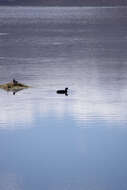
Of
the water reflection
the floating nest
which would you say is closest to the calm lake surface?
the water reflection

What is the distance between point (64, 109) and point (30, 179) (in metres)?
Answer: 7.54

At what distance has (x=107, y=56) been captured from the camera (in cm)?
4500

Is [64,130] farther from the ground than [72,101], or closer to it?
closer to it

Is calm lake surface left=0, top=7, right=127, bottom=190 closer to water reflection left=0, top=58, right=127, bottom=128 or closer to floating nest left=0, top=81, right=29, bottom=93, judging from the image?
water reflection left=0, top=58, right=127, bottom=128

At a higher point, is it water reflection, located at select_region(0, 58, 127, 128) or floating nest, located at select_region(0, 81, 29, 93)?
floating nest, located at select_region(0, 81, 29, 93)

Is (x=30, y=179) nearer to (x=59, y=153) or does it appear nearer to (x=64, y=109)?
(x=59, y=153)

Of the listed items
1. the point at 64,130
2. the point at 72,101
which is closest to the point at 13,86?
the point at 72,101

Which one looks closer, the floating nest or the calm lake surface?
the calm lake surface

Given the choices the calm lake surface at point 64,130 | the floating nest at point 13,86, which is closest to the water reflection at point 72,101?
the calm lake surface at point 64,130

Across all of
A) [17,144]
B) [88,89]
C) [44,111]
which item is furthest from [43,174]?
[88,89]

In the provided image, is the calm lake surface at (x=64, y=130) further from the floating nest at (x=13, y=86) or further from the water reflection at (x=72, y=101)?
the floating nest at (x=13, y=86)

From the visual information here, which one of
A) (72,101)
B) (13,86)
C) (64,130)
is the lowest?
(64,130)

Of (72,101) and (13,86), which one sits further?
(13,86)

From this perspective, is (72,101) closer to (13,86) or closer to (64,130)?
(13,86)
